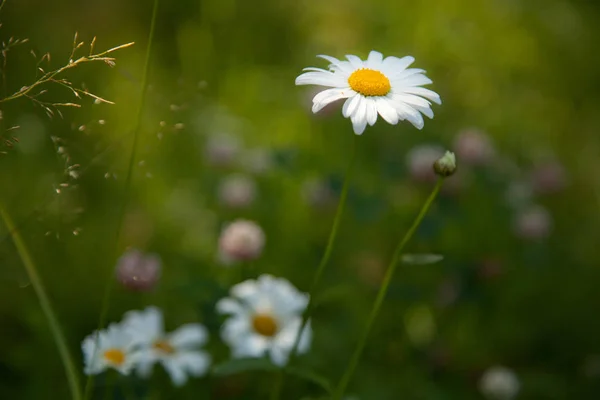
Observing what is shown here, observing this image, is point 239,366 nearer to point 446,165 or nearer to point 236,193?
point 446,165

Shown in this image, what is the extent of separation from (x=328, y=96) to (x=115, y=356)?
0.64 metres

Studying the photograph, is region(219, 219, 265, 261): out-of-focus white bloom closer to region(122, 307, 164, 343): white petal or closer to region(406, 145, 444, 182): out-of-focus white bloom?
region(122, 307, 164, 343): white petal

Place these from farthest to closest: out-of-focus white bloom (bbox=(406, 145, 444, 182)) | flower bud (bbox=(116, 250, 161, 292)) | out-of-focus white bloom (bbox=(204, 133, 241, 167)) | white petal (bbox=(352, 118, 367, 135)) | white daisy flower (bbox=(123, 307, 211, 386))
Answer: out-of-focus white bloom (bbox=(204, 133, 241, 167)), out-of-focus white bloom (bbox=(406, 145, 444, 182)), flower bud (bbox=(116, 250, 161, 292)), white daisy flower (bbox=(123, 307, 211, 386)), white petal (bbox=(352, 118, 367, 135))

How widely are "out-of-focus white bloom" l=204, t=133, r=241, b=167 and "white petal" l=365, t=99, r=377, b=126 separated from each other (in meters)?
1.21

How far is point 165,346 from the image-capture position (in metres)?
1.38

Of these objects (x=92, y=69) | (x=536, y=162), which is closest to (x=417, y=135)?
(x=536, y=162)

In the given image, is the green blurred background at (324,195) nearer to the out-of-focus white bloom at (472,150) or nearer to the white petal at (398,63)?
the out-of-focus white bloom at (472,150)

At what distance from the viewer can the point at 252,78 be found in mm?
2596

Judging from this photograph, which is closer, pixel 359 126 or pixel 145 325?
pixel 359 126

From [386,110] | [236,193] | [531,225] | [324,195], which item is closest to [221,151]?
[236,193]

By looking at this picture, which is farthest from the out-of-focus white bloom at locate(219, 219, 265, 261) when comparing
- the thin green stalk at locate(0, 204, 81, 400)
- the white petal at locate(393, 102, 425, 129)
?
the white petal at locate(393, 102, 425, 129)

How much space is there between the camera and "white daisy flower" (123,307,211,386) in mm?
1310

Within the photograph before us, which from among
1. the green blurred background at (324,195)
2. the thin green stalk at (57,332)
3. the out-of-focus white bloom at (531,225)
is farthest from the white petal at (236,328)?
the out-of-focus white bloom at (531,225)

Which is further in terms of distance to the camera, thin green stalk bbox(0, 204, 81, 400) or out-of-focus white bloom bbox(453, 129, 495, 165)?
out-of-focus white bloom bbox(453, 129, 495, 165)
